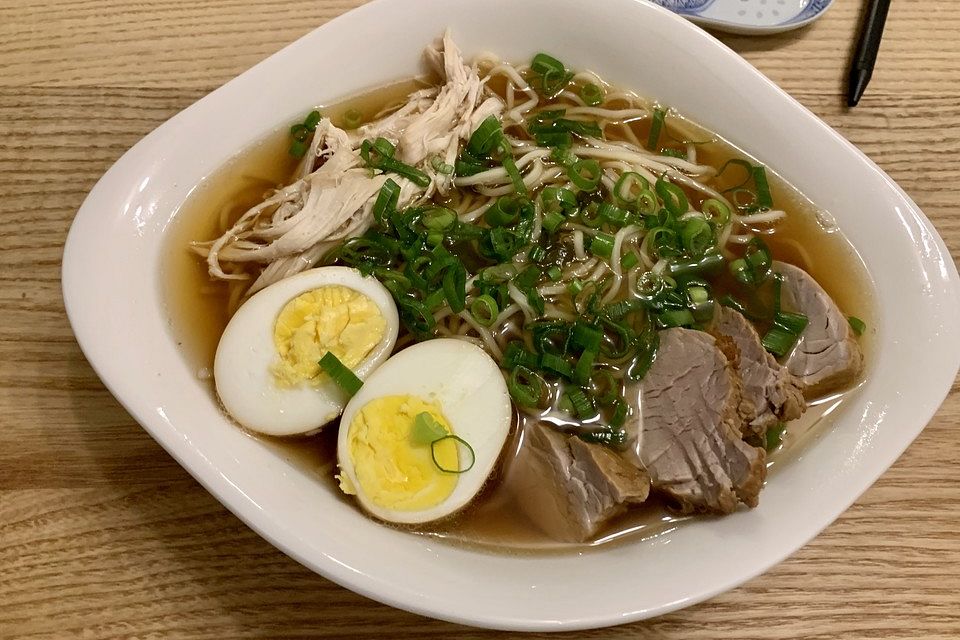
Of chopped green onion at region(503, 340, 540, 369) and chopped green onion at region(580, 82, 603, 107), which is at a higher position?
chopped green onion at region(580, 82, 603, 107)

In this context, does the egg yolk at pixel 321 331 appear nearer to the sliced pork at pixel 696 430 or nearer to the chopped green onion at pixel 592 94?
the sliced pork at pixel 696 430

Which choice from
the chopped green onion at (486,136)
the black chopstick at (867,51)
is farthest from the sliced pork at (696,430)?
the black chopstick at (867,51)

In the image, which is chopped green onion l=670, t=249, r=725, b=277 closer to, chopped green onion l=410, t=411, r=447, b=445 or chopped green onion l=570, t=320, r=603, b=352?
chopped green onion l=570, t=320, r=603, b=352

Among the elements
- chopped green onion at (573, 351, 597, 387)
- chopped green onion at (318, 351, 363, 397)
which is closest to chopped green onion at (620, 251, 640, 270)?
chopped green onion at (573, 351, 597, 387)

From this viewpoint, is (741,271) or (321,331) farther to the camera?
(741,271)

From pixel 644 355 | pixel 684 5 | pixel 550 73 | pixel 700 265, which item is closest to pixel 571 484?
pixel 644 355

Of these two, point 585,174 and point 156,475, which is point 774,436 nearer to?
point 585,174
